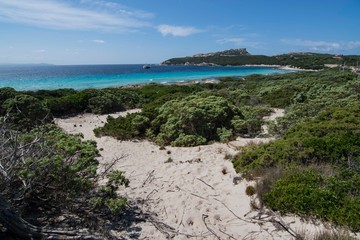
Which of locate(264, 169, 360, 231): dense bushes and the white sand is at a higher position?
locate(264, 169, 360, 231): dense bushes

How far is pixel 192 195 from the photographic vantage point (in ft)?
21.2

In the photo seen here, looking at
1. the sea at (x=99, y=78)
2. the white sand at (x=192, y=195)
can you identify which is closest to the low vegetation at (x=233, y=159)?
the white sand at (x=192, y=195)

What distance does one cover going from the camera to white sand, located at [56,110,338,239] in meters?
4.98

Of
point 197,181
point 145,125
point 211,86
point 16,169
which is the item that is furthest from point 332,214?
point 211,86

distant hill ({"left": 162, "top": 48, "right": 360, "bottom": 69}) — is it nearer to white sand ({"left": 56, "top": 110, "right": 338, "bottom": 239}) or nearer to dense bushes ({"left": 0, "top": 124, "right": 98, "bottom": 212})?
white sand ({"left": 56, "top": 110, "right": 338, "bottom": 239})

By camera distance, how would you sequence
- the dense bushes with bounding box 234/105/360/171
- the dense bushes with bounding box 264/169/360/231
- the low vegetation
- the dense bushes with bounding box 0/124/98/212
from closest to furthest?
the dense bushes with bounding box 0/124/98/212 → the dense bushes with bounding box 264/169/360/231 → the low vegetation → the dense bushes with bounding box 234/105/360/171

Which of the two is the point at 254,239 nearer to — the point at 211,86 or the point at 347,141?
the point at 347,141

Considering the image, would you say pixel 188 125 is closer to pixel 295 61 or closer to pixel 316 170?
pixel 316 170

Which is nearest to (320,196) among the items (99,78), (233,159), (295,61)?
(233,159)

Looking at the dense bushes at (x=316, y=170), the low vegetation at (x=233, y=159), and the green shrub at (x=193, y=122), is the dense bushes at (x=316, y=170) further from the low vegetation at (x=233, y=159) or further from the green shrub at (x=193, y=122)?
the green shrub at (x=193, y=122)

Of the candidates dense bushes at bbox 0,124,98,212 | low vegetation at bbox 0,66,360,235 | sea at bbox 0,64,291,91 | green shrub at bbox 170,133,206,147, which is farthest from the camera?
sea at bbox 0,64,291,91

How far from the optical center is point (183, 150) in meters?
10.3

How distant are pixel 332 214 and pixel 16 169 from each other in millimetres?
5010

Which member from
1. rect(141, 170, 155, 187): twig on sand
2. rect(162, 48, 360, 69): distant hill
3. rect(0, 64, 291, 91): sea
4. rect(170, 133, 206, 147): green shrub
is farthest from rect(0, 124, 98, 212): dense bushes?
rect(162, 48, 360, 69): distant hill
